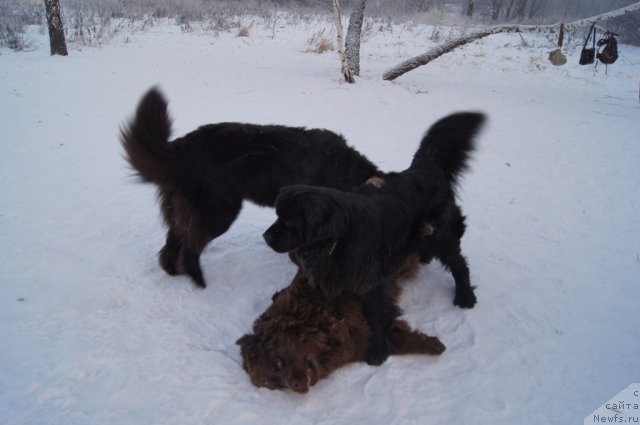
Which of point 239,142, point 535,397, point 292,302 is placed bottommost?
point 535,397

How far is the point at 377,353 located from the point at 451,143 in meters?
1.58

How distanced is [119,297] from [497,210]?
3.83m

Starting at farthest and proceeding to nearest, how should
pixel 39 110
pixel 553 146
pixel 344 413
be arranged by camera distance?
pixel 39 110 < pixel 553 146 < pixel 344 413

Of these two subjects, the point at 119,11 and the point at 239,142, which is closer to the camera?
the point at 239,142

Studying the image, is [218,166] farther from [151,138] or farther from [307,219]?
[307,219]

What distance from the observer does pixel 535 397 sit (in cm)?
221

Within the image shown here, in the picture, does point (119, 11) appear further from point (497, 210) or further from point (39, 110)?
point (497, 210)

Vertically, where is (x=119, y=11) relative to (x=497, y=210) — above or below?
above

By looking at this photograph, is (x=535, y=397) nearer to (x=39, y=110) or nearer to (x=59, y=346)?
(x=59, y=346)

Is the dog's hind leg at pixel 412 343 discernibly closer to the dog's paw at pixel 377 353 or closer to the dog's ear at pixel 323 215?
the dog's paw at pixel 377 353

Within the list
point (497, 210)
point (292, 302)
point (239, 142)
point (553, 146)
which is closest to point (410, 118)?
point (553, 146)

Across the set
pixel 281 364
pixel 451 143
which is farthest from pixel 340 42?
pixel 281 364

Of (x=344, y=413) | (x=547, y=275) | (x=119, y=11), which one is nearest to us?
(x=344, y=413)

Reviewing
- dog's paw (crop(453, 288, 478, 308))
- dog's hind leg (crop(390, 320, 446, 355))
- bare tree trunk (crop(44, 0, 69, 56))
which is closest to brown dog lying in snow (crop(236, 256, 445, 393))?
dog's hind leg (crop(390, 320, 446, 355))
